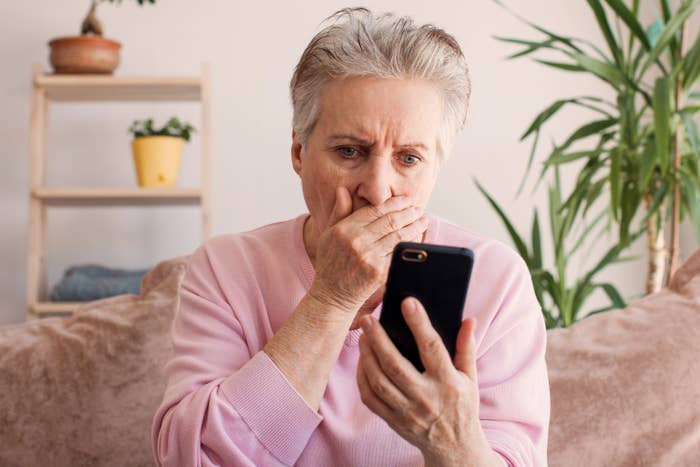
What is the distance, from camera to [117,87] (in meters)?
2.84

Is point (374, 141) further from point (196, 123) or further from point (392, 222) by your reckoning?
point (196, 123)

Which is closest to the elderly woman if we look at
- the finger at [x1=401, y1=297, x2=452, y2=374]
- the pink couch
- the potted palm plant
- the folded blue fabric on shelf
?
the finger at [x1=401, y1=297, x2=452, y2=374]

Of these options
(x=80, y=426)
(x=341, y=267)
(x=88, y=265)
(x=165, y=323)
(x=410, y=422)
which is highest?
(x=341, y=267)

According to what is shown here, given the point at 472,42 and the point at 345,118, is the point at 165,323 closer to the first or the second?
the point at 345,118

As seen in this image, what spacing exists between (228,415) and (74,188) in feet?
6.40

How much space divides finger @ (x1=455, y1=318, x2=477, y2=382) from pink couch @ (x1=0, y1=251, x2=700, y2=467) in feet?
1.74

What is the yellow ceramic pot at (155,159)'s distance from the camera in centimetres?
279

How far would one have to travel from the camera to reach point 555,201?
2.45 m

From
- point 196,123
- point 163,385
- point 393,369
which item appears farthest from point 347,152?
point 196,123

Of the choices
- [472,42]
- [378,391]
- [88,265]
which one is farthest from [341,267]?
[472,42]

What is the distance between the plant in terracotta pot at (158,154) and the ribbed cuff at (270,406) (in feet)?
5.89

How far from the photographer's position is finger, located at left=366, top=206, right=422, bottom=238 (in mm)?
1074

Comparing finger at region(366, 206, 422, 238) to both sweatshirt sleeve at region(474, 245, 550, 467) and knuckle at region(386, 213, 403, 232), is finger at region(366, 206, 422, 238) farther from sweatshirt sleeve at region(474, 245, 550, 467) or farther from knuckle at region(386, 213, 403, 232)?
sweatshirt sleeve at region(474, 245, 550, 467)

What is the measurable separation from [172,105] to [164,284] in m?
1.64
